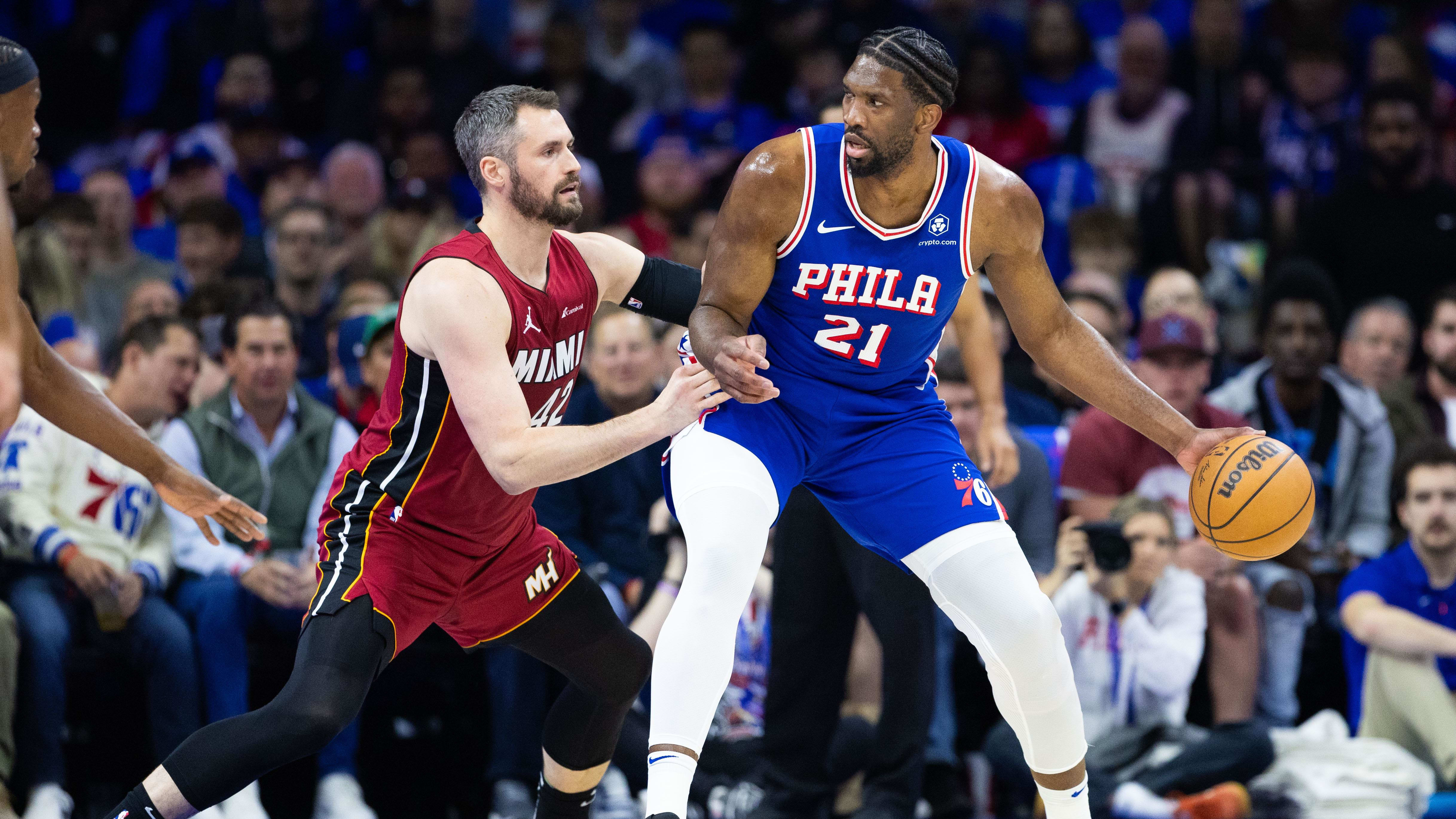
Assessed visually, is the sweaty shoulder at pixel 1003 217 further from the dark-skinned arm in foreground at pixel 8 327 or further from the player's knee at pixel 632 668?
the dark-skinned arm in foreground at pixel 8 327

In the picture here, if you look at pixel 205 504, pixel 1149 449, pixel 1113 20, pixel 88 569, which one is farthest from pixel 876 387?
pixel 1113 20

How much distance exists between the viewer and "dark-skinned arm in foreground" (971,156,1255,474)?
4.07 m

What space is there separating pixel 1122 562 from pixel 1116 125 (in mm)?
4306

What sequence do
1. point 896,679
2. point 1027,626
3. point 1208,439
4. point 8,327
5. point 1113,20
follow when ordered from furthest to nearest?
point 1113,20 < point 896,679 < point 1208,439 < point 1027,626 < point 8,327

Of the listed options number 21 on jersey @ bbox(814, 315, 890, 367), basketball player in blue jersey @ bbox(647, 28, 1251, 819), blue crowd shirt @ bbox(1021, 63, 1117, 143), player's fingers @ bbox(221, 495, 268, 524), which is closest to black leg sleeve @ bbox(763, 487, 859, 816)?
basketball player in blue jersey @ bbox(647, 28, 1251, 819)

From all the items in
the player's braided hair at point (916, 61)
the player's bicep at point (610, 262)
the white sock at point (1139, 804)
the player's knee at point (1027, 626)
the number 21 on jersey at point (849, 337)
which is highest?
the player's braided hair at point (916, 61)

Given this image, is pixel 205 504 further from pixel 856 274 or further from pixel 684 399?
pixel 856 274

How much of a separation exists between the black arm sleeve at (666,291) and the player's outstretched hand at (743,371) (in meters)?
0.69

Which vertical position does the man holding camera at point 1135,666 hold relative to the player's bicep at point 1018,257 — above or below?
below

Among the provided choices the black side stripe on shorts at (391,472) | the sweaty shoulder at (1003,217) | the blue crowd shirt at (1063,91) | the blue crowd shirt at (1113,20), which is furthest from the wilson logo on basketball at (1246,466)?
the blue crowd shirt at (1113,20)

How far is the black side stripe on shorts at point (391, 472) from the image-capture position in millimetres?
3973

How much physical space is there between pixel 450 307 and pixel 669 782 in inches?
49.9

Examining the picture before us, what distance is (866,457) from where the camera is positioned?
409 centimetres

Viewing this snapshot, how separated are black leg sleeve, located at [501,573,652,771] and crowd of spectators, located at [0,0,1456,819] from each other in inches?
42.3
